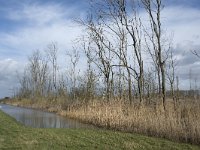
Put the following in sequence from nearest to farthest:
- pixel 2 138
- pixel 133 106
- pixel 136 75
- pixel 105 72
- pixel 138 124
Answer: pixel 2 138
pixel 138 124
pixel 133 106
pixel 136 75
pixel 105 72

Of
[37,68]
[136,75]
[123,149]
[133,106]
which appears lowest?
[123,149]

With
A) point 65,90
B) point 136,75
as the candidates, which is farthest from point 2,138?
point 65,90

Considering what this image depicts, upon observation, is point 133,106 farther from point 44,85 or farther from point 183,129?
point 44,85

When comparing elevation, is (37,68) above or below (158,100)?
above

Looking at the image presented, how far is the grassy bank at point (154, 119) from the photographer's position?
1325 centimetres

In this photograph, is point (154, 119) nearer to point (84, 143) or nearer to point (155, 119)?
point (155, 119)

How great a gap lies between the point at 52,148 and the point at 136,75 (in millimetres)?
11338

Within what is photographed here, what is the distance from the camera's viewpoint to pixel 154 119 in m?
15.3

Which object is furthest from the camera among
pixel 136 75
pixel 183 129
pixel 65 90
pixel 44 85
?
pixel 44 85

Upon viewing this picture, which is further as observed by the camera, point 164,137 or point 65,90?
point 65,90

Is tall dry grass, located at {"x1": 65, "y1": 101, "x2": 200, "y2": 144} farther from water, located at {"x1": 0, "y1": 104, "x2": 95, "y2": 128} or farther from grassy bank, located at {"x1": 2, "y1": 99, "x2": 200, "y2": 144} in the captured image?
water, located at {"x1": 0, "y1": 104, "x2": 95, "y2": 128}

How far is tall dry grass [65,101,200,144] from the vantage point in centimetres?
1325

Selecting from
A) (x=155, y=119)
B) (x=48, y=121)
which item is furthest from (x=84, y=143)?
(x=48, y=121)

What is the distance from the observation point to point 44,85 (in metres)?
73.4
